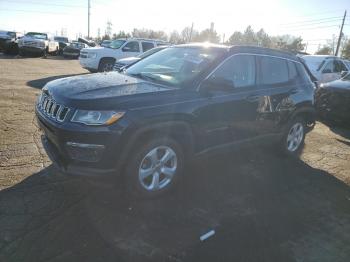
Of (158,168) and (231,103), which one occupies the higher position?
(231,103)

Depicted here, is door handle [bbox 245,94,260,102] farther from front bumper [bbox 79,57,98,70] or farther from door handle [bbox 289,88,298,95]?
front bumper [bbox 79,57,98,70]

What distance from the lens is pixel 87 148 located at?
3346mm

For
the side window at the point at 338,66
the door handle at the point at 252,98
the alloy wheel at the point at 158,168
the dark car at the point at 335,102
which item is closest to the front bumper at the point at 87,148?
the alloy wheel at the point at 158,168

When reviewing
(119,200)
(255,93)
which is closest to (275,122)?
(255,93)

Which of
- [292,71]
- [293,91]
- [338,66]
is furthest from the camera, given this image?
[338,66]

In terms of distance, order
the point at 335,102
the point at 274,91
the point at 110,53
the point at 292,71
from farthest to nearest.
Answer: the point at 110,53, the point at 335,102, the point at 292,71, the point at 274,91

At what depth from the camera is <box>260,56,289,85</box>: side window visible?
4973 mm

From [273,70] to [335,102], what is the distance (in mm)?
4461

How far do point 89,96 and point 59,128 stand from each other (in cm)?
45

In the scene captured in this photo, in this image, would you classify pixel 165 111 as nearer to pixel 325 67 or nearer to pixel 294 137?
pixel 294 137

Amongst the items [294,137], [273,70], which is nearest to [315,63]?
[294,137]

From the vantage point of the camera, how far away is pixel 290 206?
13.7 ft

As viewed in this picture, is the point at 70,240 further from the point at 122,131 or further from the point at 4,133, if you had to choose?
the point at 4,133

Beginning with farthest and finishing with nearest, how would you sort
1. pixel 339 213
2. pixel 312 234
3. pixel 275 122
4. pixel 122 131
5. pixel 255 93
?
pixel 275 122 → pixel 255 93 → pixel 339 213 → pixel 312 234 → pixel 122 131
